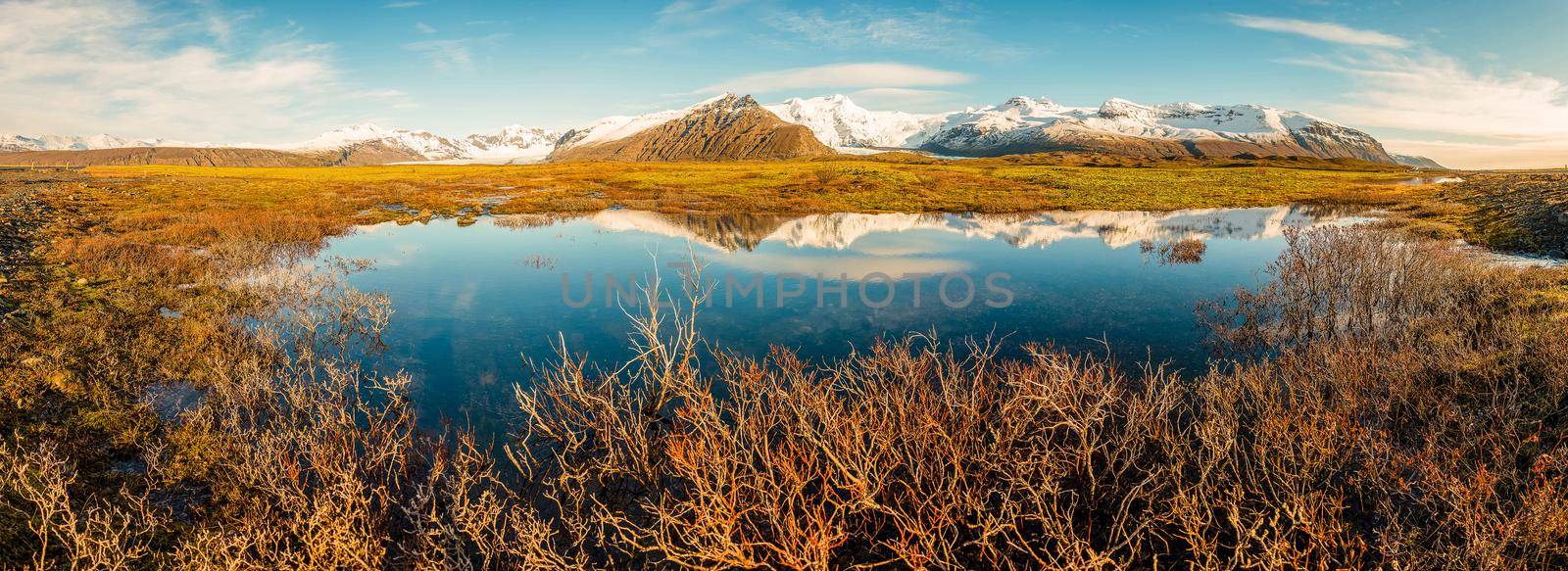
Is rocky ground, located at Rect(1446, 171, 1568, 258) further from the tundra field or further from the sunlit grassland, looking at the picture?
the sunlit grassland

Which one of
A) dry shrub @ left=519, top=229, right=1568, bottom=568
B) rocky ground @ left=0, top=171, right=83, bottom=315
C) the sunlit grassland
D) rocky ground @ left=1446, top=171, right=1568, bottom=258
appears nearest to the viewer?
dry shrub @ left=519, top=229, right=1568, bottom=568

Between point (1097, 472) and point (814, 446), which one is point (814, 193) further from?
point (814, 446)

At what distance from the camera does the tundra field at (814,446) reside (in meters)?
7.87

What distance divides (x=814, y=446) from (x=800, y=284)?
18.6m

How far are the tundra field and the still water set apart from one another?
1726 millimetres

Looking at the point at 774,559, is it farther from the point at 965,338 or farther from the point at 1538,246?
the point at 1538,246

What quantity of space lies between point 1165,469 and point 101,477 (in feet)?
60.5

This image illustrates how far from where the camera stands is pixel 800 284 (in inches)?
1106

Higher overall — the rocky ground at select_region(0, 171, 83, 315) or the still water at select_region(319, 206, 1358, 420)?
the rocky ground at select_region(0, 171, 83, 315)

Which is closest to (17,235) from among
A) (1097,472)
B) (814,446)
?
(814,446)

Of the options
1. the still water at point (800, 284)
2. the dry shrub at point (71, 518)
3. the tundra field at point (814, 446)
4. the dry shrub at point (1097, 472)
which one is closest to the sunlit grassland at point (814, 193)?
the still water at point (800, 284)

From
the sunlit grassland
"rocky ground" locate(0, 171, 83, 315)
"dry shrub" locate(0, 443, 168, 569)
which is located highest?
the sunlit grassland

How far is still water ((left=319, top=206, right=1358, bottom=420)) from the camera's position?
19.3 meters

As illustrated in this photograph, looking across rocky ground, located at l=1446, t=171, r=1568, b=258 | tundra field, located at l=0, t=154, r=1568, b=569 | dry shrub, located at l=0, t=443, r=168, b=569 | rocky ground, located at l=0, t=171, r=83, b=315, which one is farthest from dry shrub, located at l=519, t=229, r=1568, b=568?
rocky ground, located at l=1446, t=171, r=1568, b=258
